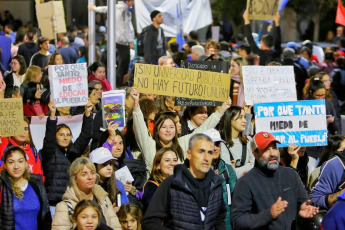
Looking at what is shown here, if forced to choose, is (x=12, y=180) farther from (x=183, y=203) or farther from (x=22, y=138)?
(x=183, y=203)

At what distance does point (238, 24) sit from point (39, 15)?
21.2 metres

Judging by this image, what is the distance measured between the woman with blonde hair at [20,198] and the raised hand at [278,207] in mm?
2481

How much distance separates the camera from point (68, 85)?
11.5m

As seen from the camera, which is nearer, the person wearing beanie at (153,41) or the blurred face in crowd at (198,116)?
the blurred face in crowd at (198,116)

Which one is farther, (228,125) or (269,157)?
(228,125)

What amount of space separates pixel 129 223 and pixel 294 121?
2691mm

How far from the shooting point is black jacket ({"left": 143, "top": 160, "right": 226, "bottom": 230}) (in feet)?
22.9

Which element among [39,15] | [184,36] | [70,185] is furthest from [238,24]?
[70,185]

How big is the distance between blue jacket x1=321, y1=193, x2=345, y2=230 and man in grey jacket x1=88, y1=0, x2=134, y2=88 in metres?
9.42

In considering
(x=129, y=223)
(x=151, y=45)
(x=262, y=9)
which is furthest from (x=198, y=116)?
(x=151, y=45)

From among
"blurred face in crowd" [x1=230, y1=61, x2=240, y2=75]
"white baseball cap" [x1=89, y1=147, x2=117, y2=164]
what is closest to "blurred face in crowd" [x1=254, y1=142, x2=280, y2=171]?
"white baseball cap" [x1=89, y1=147, x2=117, y2=164]

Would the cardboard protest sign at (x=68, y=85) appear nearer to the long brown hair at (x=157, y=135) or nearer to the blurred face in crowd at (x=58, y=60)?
the long brown hair at (x=157, y=135)

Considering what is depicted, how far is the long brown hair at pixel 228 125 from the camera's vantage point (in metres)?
9.71

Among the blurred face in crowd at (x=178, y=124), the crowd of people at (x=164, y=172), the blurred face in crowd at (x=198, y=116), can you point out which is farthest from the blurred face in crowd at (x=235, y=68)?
the blurred face in crowd at (x=178, y=124)
